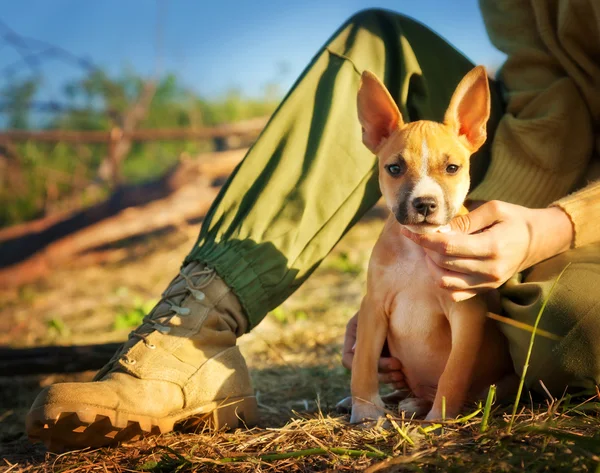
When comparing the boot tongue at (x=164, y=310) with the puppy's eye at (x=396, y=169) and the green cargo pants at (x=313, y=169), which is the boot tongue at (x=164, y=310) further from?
the puppy's eye at (x=396, y=169)

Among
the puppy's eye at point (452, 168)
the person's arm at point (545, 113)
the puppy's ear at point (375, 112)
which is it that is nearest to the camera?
the puppy's eye at point (452, 168)

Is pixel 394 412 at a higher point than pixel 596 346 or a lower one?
lower

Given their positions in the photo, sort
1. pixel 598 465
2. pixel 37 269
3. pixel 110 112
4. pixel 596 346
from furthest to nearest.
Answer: pixel 110 112 → pixel 37 269 → pixel 596 346 → pixel 598 465

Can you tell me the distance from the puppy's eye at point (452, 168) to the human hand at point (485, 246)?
0.47 ft

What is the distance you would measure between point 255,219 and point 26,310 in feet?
11.8

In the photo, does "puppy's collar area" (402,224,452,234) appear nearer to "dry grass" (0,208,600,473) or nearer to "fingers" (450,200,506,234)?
"fingers" (450,200,506,234)

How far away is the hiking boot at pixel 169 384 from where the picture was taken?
213 centimetres

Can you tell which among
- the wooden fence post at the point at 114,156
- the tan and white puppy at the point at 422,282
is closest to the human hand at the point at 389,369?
the tan and white puppy at the point at 422,282

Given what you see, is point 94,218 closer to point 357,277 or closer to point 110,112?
point 357,277

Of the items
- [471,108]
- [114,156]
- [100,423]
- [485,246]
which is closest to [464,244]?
[485,246]

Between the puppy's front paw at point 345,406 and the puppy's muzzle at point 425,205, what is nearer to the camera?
the puppy's muzzle at point 425,205

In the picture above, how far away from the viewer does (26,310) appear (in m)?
5.54

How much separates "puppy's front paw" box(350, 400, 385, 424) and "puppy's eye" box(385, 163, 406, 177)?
746mm

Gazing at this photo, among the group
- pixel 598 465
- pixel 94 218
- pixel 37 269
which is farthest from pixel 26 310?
pixel 598 465
